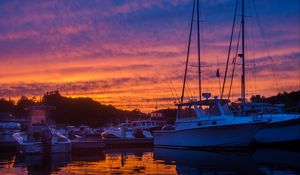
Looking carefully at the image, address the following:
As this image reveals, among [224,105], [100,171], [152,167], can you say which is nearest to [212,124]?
[224,105]

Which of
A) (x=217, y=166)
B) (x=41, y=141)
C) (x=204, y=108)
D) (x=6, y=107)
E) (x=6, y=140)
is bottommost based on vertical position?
(x=217, y=166)

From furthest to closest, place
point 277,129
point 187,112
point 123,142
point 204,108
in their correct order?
point 123,142 → point 187,112 → point 204,108 → point 277,129

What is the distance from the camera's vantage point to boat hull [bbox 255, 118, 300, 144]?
33734mm

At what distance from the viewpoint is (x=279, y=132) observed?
35.0 metres

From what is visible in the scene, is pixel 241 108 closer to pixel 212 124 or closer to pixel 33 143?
pixel 212 124

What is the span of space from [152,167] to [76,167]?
389 cm

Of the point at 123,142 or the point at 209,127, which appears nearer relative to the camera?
the point at 209,127

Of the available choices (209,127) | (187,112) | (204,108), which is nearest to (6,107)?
(187,112)

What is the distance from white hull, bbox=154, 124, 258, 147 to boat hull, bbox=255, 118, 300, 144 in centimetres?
231

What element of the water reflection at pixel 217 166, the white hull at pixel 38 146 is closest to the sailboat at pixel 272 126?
the water reflection at pixel 217 166

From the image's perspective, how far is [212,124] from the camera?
114 ft

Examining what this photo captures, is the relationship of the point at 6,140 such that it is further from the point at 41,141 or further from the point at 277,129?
the point at 277,129

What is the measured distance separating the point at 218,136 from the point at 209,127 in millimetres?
944

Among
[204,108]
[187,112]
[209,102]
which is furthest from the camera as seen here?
[187,112]
